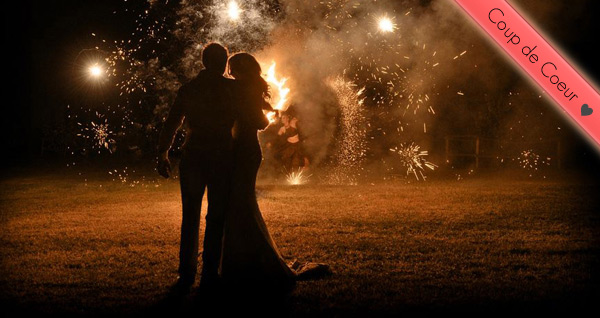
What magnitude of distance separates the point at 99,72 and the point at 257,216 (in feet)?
55.7

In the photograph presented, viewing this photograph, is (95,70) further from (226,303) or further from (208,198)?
(226,303)

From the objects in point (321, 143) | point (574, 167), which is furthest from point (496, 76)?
point (321, 143)

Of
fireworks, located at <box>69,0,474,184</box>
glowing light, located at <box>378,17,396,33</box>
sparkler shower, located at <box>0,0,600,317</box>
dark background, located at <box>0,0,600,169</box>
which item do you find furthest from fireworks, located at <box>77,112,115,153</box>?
glowing light, located at <box>378,17,396,33</box>

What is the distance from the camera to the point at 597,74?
1941 centimetres

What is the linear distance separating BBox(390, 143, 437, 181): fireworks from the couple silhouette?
13350 millimetres

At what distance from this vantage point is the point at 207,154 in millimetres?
4773

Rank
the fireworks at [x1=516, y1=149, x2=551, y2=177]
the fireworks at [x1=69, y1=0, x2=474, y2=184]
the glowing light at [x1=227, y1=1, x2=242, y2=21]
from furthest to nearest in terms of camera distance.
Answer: the fireworks at [x1=516, y1=149, x2=551, y2=177]
the fireworks at [x1=69, y1=0, x2=474, y2=184]
the glowing light at [x1=227, y1=1, x2=242, y2=21]

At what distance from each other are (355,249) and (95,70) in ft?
55.8

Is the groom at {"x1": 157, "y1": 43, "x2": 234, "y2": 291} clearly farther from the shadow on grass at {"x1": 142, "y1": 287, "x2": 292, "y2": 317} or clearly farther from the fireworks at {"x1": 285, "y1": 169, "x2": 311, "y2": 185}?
the fireworks at {"x1": 285, "y1": 169, "x2": 311, "y2": 185}

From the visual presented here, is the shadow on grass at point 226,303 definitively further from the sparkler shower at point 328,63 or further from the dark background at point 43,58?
the dark background at point 43,58

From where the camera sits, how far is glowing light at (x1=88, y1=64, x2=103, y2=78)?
1932cm

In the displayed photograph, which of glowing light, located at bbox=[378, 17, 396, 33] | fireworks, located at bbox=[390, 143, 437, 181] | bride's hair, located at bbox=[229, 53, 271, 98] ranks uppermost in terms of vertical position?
glowing light, located at bbox=[378, 17, 396, 33]

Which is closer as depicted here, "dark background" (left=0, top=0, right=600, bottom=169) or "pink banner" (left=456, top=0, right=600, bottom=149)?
"pink banner" (left=456, top=0, right=600, bottom=149)

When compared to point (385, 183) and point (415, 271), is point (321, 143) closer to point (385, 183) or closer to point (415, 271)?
point (385, 183)
